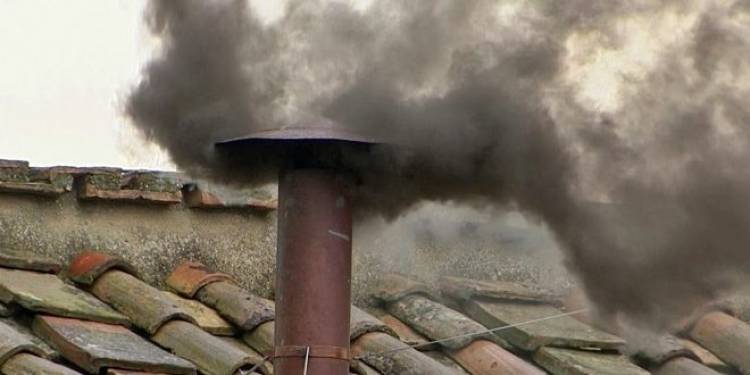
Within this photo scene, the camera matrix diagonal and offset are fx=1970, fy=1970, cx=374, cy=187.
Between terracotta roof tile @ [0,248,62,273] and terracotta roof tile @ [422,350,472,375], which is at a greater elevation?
terracotta roof tile @ [0,248,62,273]

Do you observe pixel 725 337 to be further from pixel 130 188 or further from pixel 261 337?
pixel 130 188

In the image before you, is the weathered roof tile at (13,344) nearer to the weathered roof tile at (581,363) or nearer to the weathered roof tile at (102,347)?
the weathered roof tile at (102,347)

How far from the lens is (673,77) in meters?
6.25

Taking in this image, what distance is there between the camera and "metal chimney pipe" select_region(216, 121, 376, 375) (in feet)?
20.0

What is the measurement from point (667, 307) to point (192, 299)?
198 centimetres

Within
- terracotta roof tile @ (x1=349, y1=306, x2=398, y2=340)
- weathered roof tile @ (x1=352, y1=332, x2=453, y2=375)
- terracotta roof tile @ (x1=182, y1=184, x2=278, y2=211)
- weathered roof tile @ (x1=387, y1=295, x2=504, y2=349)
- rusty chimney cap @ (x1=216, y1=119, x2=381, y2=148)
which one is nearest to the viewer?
rusty chimney cap @ (x1=216, y1=119, x2=381, y2=148)

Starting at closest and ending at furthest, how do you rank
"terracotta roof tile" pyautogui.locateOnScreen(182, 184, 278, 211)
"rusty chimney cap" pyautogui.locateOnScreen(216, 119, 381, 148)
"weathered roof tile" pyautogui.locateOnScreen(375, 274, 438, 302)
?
"rusty chimney cap" pyautogui.locateOnScreen(216, 119, 381, 148), "terracotta roof tile" pyautogui.locateOnScreen(182, 184, 278, 211), "weathered roof tile" pyautogui.locateOnScreen(375, 274, 438, 302)

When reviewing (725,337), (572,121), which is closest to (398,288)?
(725,337)

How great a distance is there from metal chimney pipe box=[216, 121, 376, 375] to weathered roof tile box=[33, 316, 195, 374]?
0.64m

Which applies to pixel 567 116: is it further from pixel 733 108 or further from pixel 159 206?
pixel 159 206

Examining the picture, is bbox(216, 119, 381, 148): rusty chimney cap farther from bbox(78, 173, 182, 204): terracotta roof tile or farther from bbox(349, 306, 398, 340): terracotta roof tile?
bbox(78, 173, 182, 204): terracotta roof tile

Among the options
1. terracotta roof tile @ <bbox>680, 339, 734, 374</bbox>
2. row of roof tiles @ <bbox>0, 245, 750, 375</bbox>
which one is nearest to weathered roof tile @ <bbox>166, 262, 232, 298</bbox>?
row of roof tiles @ <bbox>0, 245, 750, 375</bbox>

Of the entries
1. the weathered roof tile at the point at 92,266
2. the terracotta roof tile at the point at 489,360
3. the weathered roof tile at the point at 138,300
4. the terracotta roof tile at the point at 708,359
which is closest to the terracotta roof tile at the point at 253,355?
the weathered roof tile at the point at 138,300

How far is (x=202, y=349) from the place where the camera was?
689 cm
